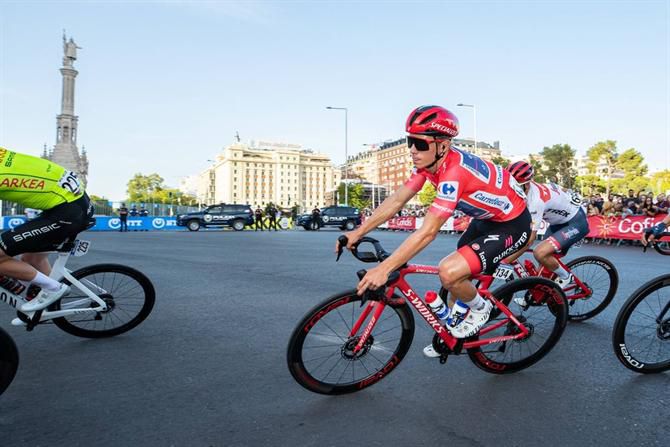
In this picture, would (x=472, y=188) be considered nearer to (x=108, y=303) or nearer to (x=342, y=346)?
(x=342, y=346)

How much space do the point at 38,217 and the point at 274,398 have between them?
99.5 inches

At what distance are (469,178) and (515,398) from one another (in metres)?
1.50

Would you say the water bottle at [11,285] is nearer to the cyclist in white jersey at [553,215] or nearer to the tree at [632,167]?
the cyclist in white jersey at [553,215]

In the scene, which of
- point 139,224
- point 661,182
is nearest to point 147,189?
point 139,224

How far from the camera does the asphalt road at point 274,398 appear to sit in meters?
2.62

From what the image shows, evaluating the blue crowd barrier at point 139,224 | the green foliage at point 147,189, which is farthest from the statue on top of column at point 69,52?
the blue crowd barrier at point 139,224

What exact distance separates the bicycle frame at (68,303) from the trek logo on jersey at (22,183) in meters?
0.62

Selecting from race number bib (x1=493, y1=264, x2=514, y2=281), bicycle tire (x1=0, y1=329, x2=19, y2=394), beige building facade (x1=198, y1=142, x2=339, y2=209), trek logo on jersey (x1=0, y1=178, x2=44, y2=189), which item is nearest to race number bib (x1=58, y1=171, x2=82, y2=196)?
trek logo on jersey (x1=0, y1=178, x2=44, y2=189)

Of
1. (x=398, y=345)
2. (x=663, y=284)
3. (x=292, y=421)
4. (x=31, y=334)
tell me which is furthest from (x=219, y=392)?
(x=663, y=284)

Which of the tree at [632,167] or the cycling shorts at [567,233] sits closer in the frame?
the cycling shorts at [567,233]

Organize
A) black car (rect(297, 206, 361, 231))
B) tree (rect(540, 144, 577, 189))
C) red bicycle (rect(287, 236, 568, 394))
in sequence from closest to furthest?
red bicycle (rect(287, 236, 568, 394))
black car (rect(297, 206, 361, 231))
tree (rect(540, 144, 577, 189))

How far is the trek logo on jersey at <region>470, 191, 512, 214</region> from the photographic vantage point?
3387 mm

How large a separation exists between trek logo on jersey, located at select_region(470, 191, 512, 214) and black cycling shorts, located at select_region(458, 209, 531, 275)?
13 cm

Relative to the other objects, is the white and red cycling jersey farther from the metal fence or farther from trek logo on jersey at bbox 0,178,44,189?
the metal fence
